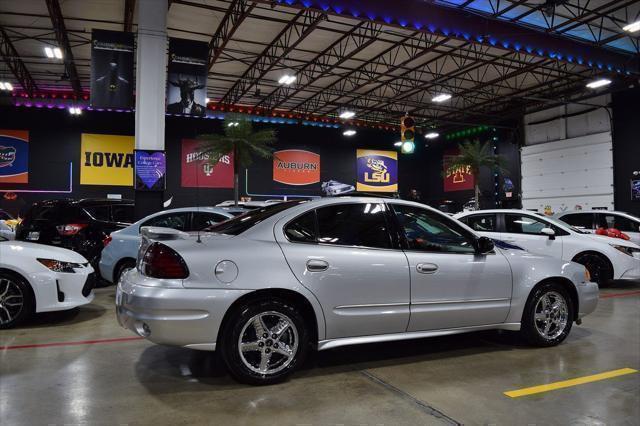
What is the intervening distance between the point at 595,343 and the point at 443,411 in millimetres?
2661

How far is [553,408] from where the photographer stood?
124 inches

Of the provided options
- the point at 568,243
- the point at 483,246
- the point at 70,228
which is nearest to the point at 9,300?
the point at 70,228

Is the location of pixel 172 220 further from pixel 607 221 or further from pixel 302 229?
pixel 607 221

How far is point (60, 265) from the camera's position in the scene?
543cm

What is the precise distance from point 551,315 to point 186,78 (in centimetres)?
957

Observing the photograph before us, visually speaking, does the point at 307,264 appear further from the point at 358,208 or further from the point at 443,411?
the point at 443,411

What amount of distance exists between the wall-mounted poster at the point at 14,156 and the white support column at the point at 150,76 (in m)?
13.7

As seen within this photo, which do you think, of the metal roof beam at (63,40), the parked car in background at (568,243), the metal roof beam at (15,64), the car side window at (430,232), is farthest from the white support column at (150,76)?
the metal roof beam at (15,64)

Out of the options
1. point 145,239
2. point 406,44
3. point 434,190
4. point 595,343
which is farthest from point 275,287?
point 434,190

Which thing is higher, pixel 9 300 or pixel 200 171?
pixel 200 171

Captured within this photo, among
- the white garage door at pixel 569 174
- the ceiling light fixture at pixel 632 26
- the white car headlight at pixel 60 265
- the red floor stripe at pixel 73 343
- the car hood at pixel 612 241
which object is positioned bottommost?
the red floor stripe at pixel 73 343

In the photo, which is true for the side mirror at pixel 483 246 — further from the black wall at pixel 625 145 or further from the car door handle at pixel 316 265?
the black wall at pixel 625 145

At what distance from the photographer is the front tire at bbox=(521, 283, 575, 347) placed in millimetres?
4484

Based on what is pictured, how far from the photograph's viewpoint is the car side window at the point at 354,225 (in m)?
3.81
